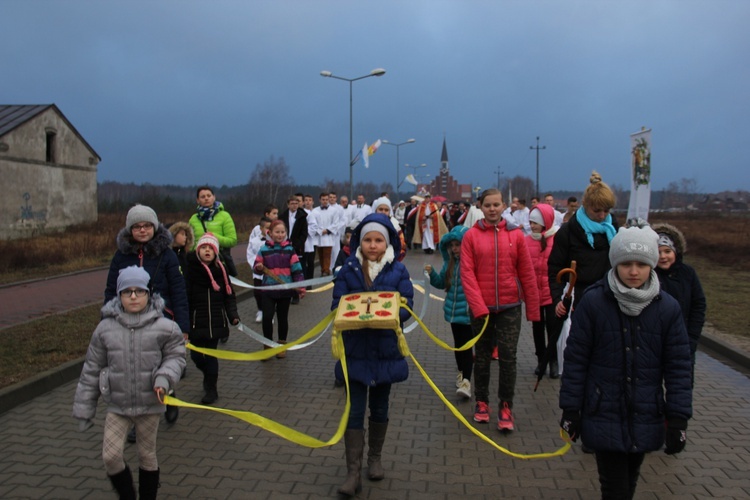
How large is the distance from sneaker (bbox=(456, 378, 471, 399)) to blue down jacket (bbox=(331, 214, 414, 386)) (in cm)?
215

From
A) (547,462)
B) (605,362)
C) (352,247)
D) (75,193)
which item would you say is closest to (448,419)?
(547,462)

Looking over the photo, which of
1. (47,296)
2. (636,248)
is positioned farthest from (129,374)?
(47,296)

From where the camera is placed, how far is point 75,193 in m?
37.7

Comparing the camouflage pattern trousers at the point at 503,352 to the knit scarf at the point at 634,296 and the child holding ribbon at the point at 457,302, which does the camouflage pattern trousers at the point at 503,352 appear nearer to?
the child holding ribbon at the point at 457,302

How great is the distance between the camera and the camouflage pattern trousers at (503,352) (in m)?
5.58

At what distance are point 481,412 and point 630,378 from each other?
8.36 feet

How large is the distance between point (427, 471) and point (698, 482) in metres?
1.87

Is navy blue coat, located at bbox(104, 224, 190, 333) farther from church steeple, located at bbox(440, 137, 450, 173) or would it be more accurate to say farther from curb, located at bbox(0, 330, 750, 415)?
church steeple, located at bbox(440, 137, 450, 173)

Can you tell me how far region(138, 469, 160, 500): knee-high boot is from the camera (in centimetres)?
397

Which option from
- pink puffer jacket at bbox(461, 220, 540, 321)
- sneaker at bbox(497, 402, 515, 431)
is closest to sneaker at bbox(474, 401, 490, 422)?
sneaker at bbox(497, 402, 515, 431)

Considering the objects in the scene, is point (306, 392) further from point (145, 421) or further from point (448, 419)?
point (145, 421)

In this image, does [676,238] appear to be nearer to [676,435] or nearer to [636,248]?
[636,248]

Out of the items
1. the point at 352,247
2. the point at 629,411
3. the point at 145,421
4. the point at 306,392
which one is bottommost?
the point at 306,392

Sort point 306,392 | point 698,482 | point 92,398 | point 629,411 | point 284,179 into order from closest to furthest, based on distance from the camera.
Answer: point 629,411, point 92,398, point 698,482, point 306,392, point 284,179
